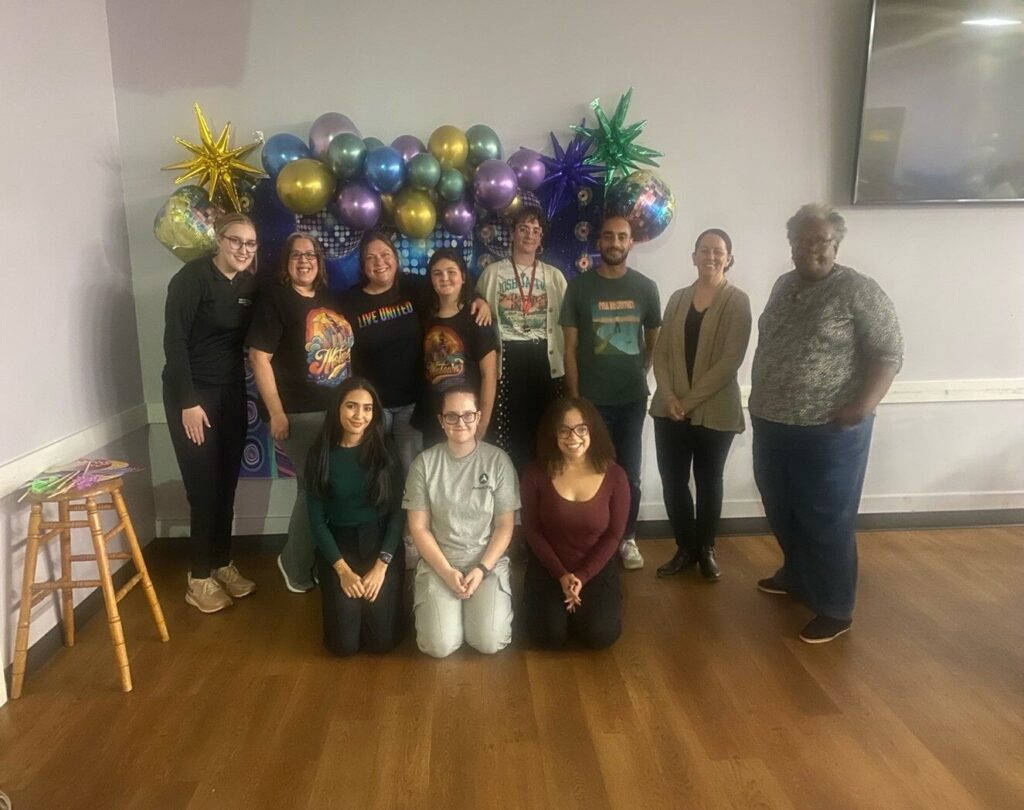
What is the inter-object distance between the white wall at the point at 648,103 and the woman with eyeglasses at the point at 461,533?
120 centimetres

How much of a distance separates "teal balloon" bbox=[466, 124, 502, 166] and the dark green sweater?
1.24 m

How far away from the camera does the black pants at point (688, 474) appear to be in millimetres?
2709

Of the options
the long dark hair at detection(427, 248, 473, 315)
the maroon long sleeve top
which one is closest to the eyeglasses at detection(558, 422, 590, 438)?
the maroon long sleeve top

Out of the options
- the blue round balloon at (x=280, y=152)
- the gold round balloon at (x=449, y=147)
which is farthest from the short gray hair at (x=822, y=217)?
the blue round balloon at (x=280, y=152)

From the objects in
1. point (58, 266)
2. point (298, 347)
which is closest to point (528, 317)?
point (298, 347)

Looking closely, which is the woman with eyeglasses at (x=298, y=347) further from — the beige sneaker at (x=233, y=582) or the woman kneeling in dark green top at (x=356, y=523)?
the beige sneaker at (x=233, y=582)

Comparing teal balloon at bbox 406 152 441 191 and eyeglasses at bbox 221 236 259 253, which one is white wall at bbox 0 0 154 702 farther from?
teal balloon at bbox 406 152 441 191

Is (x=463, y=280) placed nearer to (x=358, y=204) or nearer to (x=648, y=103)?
(x=358, y=204)

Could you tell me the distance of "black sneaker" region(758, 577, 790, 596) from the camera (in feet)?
8.86

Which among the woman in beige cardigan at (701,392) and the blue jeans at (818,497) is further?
the woman in beige cardigan at (701,392)

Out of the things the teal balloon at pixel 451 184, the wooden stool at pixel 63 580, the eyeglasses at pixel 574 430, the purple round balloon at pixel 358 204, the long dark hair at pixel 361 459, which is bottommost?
the wooden stool at pixel 63 580

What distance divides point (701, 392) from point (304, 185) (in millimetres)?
1653

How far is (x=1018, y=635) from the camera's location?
2.40m

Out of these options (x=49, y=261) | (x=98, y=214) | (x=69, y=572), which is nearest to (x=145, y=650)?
(x=69, y=572)
